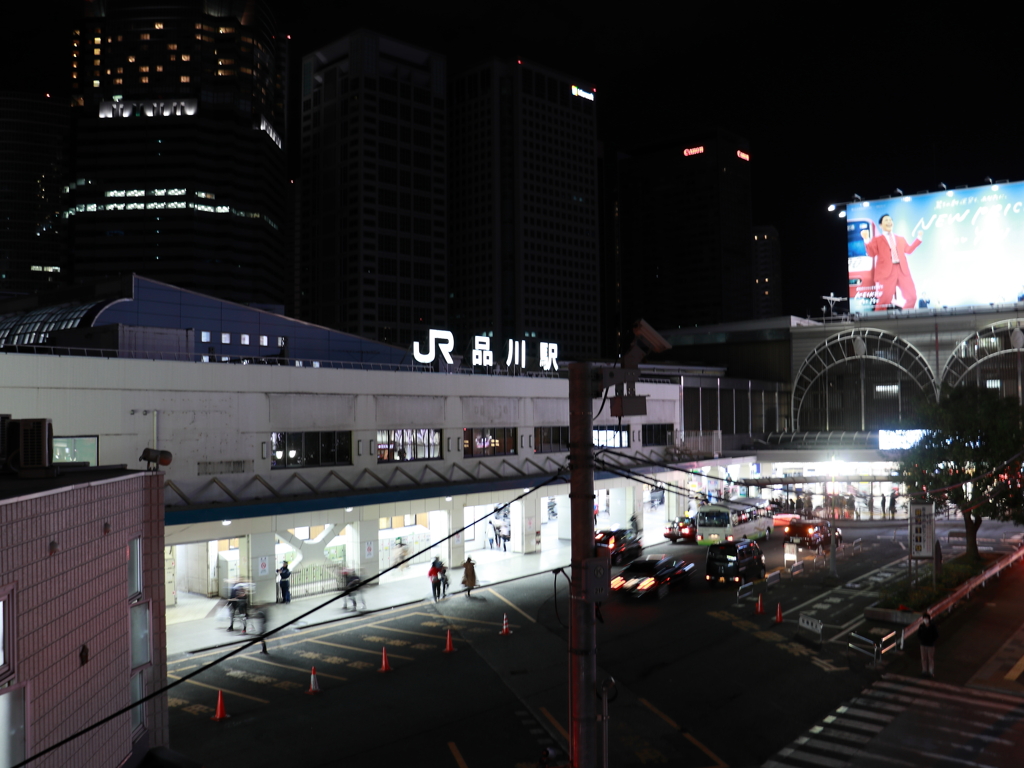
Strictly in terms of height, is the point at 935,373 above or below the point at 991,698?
above

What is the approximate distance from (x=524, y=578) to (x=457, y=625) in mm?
8928

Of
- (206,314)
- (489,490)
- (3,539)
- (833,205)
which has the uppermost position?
(833,205)

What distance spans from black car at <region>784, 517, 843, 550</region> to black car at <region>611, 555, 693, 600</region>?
1187 cm

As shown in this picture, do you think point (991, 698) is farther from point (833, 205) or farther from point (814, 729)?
point (833, 205)

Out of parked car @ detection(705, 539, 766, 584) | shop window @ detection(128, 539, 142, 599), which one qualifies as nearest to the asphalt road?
parked car @ detection(705, 539, 766, 584)

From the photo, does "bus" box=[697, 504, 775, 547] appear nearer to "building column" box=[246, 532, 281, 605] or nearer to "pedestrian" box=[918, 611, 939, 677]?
"pedestrian" box=[918, 611, 939, 677]

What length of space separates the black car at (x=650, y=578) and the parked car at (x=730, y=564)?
1379 millimetres

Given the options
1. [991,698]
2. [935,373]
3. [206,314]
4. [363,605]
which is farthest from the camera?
[935,373]

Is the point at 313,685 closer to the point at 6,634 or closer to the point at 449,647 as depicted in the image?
the point at 449,647

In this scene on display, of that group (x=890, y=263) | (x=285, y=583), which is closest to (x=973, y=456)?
(x=285, y=583)

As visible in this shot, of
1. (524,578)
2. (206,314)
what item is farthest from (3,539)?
(206,314)

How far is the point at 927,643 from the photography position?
67.0 feet

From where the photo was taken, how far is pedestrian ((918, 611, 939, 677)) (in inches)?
802

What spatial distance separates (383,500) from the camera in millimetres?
33062
